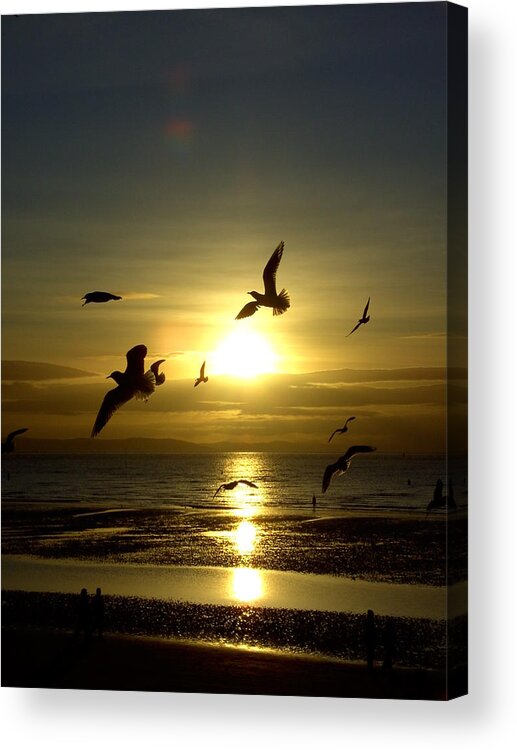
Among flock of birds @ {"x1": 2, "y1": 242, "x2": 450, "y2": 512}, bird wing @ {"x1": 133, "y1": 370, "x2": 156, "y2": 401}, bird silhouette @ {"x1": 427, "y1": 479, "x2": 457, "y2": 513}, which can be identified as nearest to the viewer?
bird silhouette @ {"x1": 427, "y1": 479, "x2": 457, "y2": 513}

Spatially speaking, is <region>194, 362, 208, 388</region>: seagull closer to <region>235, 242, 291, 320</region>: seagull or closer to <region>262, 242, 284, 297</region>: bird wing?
<region>235, 242, 291, 320</region>: seagull

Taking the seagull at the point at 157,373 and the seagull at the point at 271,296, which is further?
the seagull at the point at 157,373

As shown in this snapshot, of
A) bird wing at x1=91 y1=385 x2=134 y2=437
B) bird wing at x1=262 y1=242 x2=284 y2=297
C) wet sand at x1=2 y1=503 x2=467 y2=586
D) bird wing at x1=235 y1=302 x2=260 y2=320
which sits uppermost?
bird wing at x1=262 y1=242 x2=284 y2=297

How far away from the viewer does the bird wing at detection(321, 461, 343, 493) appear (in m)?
5.68

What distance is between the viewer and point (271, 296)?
18.9ft

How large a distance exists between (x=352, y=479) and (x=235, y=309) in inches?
30.1

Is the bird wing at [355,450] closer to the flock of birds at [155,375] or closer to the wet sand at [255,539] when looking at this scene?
the flock of birds at [155,375]

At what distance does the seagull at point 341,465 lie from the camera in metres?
5.65

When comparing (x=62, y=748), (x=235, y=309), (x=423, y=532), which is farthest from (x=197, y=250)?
(x=62, y=748)

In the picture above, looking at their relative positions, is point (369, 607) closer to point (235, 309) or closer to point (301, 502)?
point (301, 502)

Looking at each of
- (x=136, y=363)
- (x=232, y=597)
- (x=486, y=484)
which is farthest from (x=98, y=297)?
(x=486, y=484)

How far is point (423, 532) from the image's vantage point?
563 centimetres

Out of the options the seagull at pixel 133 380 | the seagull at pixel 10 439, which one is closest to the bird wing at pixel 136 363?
the seagull at pixel 133 380

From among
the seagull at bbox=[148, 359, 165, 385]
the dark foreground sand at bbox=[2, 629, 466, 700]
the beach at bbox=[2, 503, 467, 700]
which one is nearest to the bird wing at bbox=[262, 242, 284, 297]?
the seagull at bbox=[148, 359, 165, 385]
